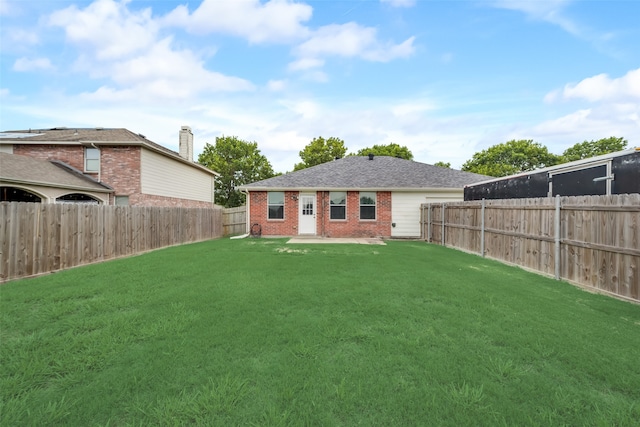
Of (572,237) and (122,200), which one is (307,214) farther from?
(572,237)

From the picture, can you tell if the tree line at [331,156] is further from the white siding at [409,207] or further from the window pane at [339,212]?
the white siding at [409,207]

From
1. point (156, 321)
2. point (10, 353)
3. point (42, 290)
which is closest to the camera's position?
point (10, 353)

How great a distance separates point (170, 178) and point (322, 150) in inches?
963

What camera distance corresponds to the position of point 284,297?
4.43 metres

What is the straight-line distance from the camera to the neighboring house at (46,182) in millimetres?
10742

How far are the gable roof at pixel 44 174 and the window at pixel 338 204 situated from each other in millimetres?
10732

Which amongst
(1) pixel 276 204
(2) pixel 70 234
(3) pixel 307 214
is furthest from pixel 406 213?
(2) pixel 70 234

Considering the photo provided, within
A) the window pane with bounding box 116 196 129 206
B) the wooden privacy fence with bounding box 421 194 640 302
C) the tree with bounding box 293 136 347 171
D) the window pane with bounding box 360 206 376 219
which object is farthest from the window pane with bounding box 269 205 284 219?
the tree with bounding box 293 136 347 171

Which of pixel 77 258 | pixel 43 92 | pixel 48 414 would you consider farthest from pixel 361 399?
pixel 43 92

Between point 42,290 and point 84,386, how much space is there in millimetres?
3858

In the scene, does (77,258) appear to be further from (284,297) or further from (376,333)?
(376,333)

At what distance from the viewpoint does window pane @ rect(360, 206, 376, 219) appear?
15.4m

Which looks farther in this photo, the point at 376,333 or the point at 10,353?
the point at 376,333

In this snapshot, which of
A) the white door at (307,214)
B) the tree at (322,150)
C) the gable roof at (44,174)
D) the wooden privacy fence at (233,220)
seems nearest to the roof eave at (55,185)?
the gable roof at (44,174)
